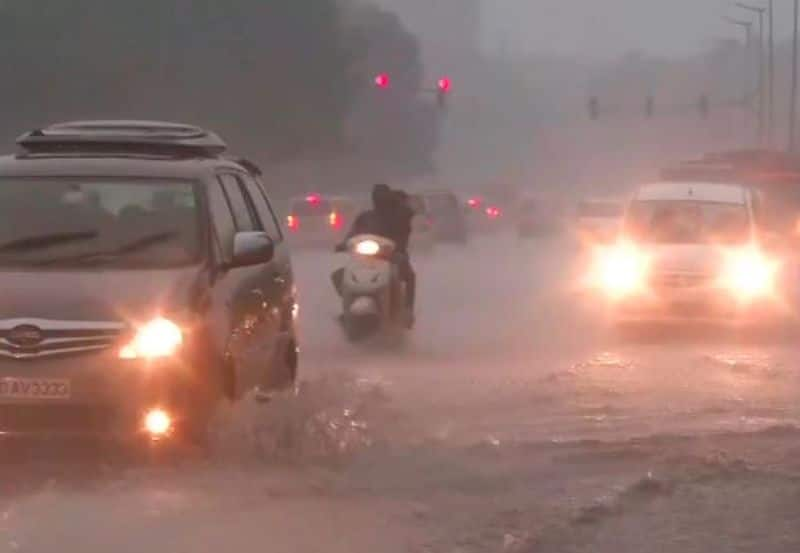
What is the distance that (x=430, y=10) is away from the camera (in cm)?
16262

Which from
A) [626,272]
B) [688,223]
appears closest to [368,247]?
[626,272]

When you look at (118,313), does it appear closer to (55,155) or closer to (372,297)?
(55,155)

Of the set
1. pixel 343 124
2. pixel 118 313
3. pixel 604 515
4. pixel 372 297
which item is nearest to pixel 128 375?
pixel 118 313

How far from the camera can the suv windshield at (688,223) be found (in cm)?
2466

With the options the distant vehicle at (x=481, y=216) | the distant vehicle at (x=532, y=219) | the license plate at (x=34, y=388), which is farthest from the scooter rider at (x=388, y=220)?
the distant vehicle at (x=481, y=216)

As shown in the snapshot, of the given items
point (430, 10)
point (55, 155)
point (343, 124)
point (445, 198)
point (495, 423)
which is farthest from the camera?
point (430, 10)

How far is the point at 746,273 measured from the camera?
23844 millimetres

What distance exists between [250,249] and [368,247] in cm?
972

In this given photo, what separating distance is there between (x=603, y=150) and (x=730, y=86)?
38.7 feet

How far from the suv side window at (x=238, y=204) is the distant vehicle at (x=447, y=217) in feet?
144

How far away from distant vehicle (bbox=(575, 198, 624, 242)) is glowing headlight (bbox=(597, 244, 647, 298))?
83.7 ft

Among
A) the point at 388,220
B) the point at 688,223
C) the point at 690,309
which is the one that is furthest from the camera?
the point at 688,223

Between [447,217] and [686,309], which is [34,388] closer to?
[686,309]

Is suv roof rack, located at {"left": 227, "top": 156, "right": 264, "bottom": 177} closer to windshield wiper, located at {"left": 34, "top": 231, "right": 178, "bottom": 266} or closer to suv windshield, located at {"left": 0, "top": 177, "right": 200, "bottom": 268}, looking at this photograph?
suv windshield, located at {"left": 0, "top": 177, "right": 200, "bottom": 268}
